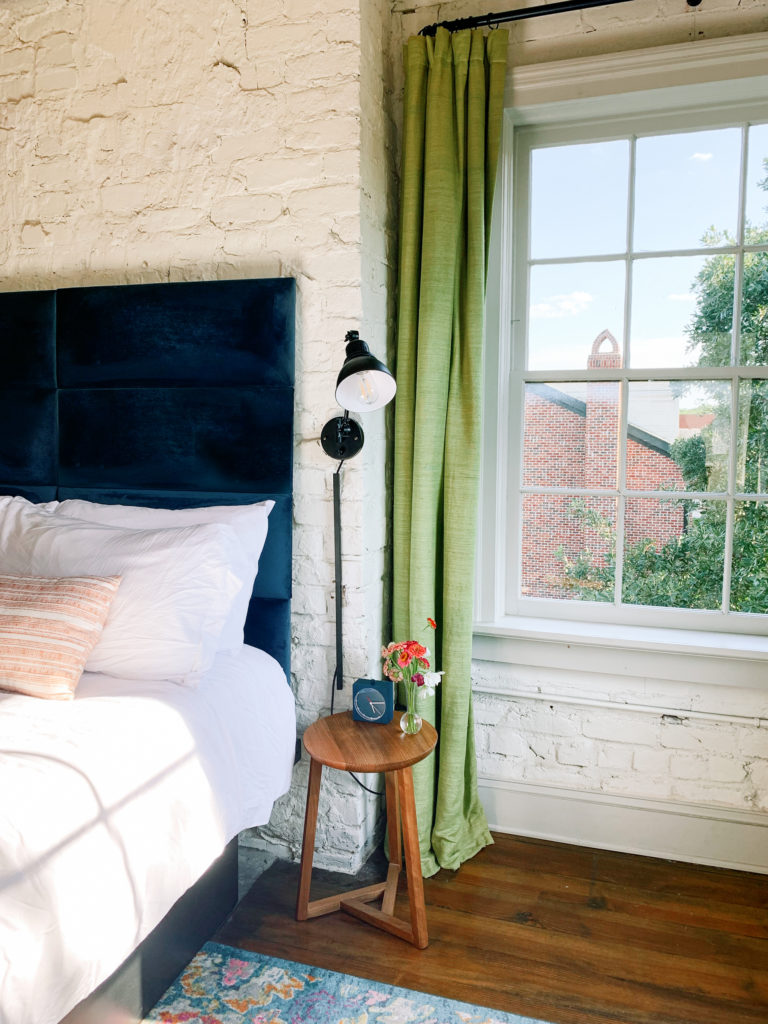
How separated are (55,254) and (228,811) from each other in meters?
1.94

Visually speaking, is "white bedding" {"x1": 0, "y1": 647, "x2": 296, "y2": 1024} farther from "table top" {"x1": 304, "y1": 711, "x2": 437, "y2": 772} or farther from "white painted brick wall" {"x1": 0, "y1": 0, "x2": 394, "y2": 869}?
"white painted brick wall" {"x1": 0, "y1": 0, "x2": 394, "y2": 869}

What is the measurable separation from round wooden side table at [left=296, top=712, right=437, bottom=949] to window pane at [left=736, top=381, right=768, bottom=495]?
4.37 feet

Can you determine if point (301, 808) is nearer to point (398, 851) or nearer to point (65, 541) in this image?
point (398, 851)

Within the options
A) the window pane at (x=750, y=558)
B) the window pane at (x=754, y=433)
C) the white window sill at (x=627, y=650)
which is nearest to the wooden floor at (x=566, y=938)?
the white window sill at (x=627, y=650)

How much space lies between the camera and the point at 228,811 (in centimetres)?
177

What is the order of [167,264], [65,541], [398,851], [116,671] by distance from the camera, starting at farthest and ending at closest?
[167,264] → [398,851] → [65,541] → [116,671]

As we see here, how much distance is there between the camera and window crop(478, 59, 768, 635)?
7.83 ft

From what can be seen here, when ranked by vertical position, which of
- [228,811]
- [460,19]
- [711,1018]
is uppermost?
[460,19]

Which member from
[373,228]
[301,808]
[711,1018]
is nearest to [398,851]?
[301,808]

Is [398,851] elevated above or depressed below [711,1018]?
above

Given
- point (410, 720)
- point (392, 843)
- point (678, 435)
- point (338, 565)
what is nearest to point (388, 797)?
point (392, 843)

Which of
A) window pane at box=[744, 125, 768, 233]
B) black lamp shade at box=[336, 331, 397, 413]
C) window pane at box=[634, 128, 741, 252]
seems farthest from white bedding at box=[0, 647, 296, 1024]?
window pane at box=[744, 125, 768, 233]

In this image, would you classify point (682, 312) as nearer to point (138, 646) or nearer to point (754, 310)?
point (754, 310)

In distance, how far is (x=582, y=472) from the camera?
8.41ft
